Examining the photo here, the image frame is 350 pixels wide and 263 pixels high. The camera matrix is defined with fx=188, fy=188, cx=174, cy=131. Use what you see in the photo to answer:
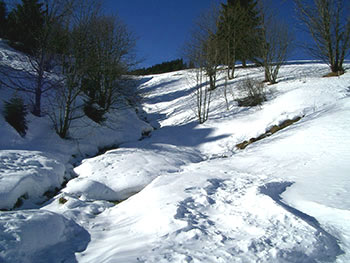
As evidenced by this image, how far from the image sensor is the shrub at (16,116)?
6.52 metres

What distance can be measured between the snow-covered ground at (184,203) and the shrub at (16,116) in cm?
38

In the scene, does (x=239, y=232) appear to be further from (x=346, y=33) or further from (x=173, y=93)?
(x=173, y=93)

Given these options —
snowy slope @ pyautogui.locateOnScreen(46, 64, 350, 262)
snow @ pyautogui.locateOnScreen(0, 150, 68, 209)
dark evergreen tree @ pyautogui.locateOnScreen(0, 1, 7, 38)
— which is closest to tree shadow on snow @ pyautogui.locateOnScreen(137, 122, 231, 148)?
snowy slope @ pyautogui.locateOnScreen(46, 64, 350, 262)

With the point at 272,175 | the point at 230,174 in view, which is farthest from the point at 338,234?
→ the point at 230,174

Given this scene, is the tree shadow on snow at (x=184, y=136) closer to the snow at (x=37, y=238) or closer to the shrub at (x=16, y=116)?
the shrub at (x=16, y=116)

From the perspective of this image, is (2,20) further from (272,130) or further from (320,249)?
(320,249)

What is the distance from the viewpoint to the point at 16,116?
6.65 meters

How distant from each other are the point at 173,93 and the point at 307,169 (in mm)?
18252

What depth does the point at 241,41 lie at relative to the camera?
1808 centimetres

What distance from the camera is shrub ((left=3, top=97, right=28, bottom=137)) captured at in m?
6.52

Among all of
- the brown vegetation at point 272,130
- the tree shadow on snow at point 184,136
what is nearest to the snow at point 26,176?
the tree shadow on snow at point 184,136

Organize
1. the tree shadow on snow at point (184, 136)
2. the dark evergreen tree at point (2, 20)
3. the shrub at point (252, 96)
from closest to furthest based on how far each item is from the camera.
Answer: the tree shadow on snow at point (184, 136) → the shrub at point (252, 96) → the dark evergreen tree at point (2, 20)

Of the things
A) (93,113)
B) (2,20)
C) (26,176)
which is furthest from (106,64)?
(2,20)

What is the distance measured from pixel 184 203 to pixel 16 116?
7010mm
